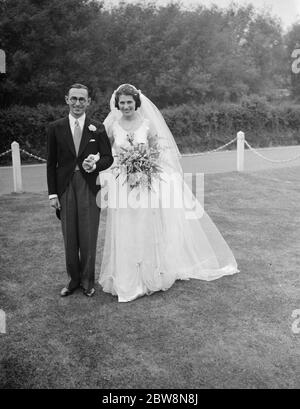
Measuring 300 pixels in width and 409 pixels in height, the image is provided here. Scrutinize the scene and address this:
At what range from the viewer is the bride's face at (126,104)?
5.18 meters

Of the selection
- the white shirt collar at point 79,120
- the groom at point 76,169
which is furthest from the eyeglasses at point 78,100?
the white shirt collar at point 79,120

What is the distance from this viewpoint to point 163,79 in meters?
26.2

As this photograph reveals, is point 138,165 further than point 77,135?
Yes

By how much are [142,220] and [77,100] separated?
1564 millimetres

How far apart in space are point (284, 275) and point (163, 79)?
2182 cm

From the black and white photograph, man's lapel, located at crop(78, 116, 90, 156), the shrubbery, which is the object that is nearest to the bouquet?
the black and white photograph

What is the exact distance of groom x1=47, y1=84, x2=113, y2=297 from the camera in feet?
16.8

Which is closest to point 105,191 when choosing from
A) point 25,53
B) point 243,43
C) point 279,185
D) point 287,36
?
point 279,185

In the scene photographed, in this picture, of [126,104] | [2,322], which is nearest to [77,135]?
[126,104]

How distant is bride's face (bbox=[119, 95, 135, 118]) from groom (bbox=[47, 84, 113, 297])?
32 centimetres

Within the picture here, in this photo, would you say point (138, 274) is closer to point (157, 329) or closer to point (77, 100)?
point (157, 329)

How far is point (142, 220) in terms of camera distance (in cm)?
543
